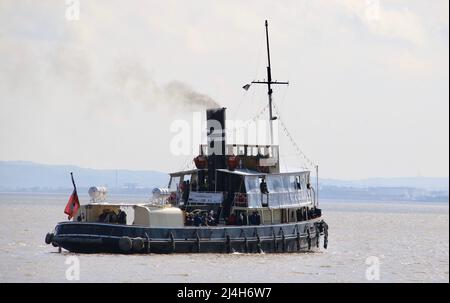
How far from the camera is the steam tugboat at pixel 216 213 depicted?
210 ft

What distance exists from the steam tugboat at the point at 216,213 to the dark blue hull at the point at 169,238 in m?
0.05

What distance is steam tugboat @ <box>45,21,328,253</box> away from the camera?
64.1 meters

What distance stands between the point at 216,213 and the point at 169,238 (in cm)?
718

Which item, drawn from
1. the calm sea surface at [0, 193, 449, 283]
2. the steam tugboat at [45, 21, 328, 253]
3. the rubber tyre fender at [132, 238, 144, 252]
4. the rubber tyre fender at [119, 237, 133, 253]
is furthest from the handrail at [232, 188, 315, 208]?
the rubber tyre fender at [119, 237, 133, 253]

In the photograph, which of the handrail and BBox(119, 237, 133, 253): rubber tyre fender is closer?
BBox(119, 237, 133, 253): rubber tyre fender

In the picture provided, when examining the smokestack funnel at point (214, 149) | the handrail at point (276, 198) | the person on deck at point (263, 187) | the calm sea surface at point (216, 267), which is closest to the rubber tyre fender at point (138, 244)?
the calm sea surface at point (216, 267)

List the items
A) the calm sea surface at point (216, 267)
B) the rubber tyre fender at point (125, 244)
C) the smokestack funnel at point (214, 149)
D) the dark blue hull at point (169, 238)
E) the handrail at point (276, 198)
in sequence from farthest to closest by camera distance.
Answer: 1. the smokestack funnel at point (214, 149)
2. the handrail at point (276, 198)
3. the dark blue hull at point (169, 238)
4. the rubber tyre fender at point (125, 244)
5. the calm sea surface at point (216, 267)

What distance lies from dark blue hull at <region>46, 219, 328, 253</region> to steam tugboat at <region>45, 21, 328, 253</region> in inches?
2.1

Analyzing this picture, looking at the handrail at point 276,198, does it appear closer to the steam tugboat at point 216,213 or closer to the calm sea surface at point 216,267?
the steam tugboat at point 216,213

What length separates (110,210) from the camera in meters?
67.8

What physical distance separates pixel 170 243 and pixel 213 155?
9.49m

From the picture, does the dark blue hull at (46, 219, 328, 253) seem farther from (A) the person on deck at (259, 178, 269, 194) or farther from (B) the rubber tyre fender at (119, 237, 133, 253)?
(A) the person on deck at (259, 178, 269, 194)
